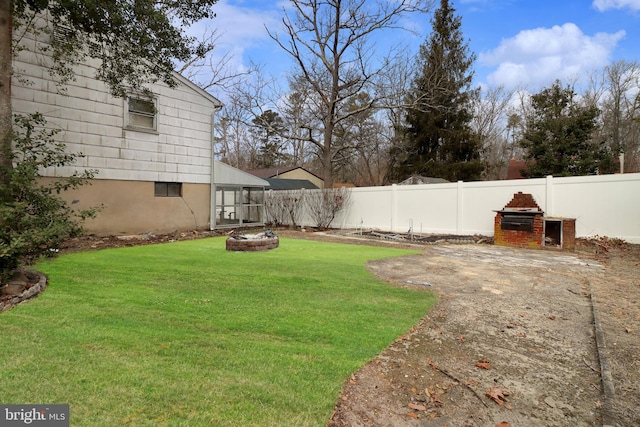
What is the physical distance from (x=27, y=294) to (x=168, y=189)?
8.37 m

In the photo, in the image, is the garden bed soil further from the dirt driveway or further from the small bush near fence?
the small bush near fence

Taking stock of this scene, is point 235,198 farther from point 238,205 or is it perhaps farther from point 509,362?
point 509,362

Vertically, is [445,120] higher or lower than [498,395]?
higher

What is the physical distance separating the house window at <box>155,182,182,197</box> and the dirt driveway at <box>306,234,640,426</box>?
9175mm

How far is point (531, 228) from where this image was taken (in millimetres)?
9859

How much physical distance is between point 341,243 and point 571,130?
1535 cm

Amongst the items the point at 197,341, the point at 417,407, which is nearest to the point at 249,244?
the point at 197,341

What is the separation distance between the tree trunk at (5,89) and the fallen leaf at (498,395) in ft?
19.2

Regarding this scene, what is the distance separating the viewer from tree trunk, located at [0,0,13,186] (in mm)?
4629

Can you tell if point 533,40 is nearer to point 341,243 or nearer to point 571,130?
point 571,130

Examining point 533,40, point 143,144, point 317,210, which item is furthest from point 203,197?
point 533,40

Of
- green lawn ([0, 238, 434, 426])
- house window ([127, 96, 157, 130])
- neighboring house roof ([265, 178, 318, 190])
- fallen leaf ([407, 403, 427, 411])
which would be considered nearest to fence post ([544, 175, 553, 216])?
green lawn ([0, 238, 434, 426])

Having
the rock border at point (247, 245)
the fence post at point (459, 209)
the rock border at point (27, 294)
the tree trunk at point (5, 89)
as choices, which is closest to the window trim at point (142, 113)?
the tree trunk at point (5, 89)

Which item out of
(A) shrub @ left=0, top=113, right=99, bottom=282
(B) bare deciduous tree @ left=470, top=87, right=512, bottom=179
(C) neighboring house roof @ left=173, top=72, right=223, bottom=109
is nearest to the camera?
(A) shrub @ left=0, top=113, right=99, bottom=282
